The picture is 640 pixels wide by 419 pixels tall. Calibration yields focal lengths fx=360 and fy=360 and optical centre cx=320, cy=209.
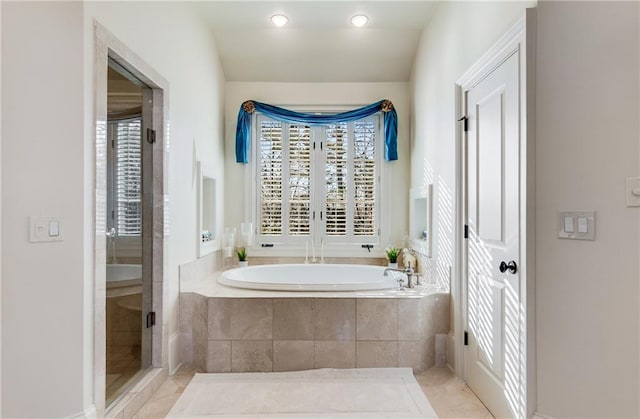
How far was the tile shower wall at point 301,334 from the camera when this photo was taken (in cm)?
253

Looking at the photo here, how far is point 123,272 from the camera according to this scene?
221 centimetres

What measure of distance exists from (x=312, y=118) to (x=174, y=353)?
8.45 feet

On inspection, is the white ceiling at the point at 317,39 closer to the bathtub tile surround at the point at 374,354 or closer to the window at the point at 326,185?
the window at the point at 326,185

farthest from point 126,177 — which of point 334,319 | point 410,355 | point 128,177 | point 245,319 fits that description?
point 410,355

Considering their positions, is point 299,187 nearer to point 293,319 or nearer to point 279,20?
point 279,20

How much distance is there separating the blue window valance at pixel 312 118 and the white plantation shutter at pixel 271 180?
0.17 meters
